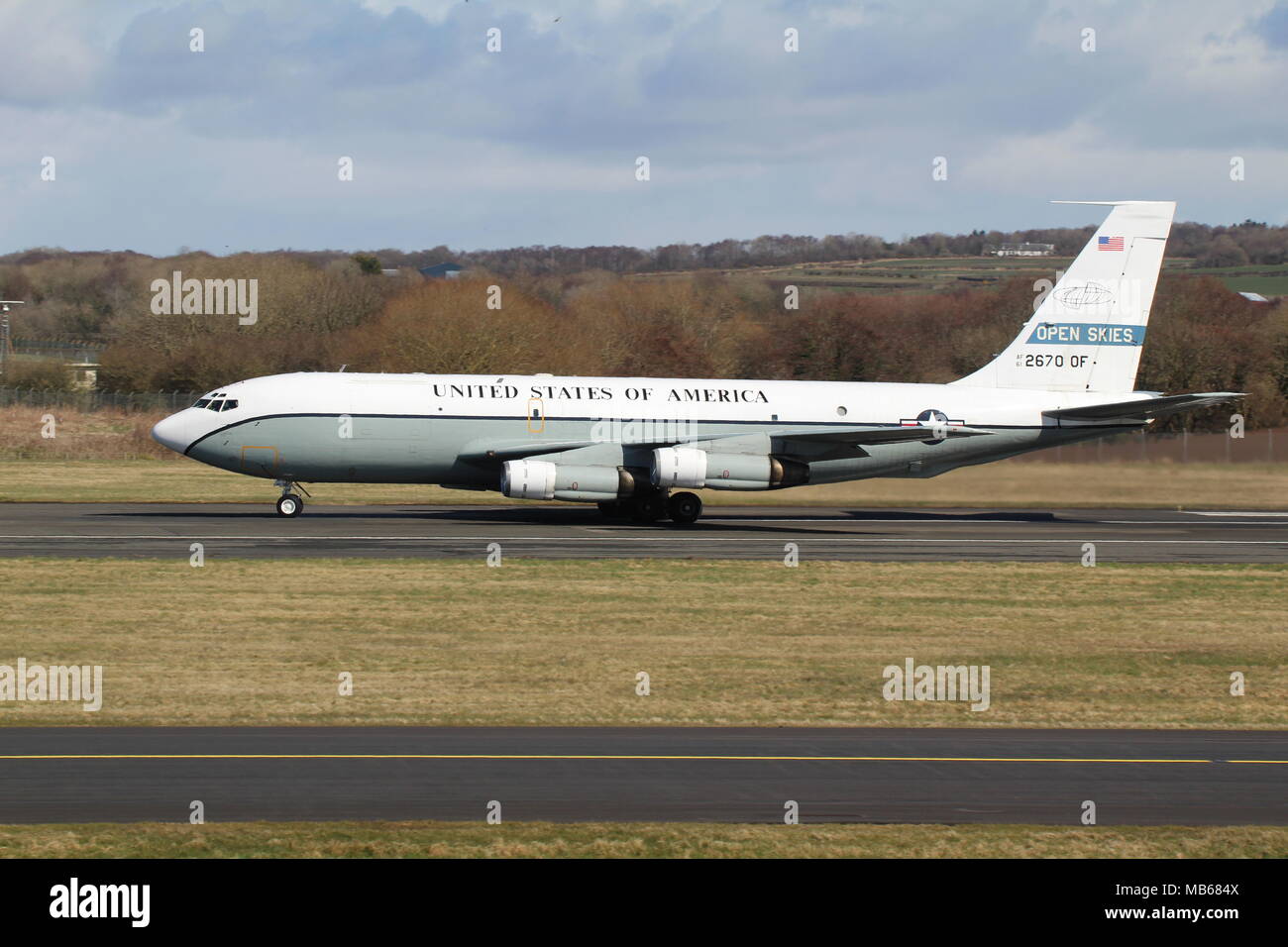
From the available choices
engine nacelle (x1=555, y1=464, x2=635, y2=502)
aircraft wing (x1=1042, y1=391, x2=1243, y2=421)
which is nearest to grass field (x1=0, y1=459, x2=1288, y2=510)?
aircraft wing (x1=1042, y1=391, x2=1243, y2=421)

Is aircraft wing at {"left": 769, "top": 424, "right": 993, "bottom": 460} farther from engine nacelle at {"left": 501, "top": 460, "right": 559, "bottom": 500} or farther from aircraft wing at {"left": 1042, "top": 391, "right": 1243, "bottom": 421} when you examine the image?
engine nacelle at {"left": 501, "top": 460, "right": 559, "bottom": 500}

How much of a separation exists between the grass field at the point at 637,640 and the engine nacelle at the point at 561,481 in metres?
7.43

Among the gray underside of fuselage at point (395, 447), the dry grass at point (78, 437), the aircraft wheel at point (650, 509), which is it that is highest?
the dry grass at point (78, 437)

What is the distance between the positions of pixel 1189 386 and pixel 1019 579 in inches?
2316

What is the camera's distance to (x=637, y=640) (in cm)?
2323

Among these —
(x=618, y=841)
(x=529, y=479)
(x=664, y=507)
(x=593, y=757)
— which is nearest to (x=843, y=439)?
(x=664, y=507)

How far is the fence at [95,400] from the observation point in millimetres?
77188

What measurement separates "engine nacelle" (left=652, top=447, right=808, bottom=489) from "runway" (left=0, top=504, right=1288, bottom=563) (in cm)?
138

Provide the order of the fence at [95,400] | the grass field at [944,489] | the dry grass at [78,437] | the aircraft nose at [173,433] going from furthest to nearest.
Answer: the fence at [95,400], the dry grass at [78,437], the grass field at [944,489], the aircraft nose at [173,433]

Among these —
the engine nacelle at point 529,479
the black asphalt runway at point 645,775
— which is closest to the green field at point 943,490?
the engine nacelle at point 529,479

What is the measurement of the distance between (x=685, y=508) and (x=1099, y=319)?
15.9 meters

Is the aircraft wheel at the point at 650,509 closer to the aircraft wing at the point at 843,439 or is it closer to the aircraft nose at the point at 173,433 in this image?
the aircraft wing at the point at 843,439

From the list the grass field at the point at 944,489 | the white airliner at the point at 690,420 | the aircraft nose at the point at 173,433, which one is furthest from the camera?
the grass field at the point at 944,489

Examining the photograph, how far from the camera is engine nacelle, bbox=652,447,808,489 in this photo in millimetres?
40875
